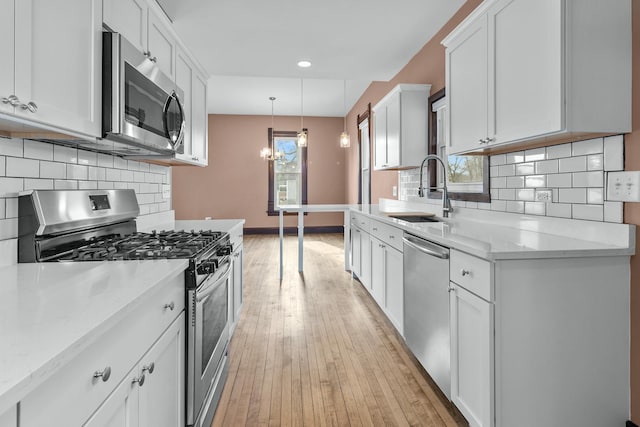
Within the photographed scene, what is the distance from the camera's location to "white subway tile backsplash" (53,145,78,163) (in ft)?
5.73

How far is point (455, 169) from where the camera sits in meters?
3.33

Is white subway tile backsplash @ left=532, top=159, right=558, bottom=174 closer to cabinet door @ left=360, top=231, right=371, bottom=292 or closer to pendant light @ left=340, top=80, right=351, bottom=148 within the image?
cabinet door @ left=360, top=231, right=371, bottom=292

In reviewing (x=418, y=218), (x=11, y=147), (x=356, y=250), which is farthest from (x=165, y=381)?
(x=356, y=250)

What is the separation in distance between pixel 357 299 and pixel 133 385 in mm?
3019

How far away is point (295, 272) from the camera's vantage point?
508 centimetres

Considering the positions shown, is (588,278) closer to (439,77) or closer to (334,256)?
(439,77)

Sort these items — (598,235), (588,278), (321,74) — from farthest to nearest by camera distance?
(321,74) → (598,235) → (588,278)

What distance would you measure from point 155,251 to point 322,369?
4.40 feet

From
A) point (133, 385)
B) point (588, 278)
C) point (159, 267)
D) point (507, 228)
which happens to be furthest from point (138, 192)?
point (588, 278)

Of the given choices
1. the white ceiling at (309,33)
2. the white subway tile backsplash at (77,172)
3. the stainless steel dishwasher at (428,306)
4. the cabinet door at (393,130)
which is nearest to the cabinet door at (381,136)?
the cabinet door at (393,130)

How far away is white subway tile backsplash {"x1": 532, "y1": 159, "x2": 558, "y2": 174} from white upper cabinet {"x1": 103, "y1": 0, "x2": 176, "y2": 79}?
223 cm

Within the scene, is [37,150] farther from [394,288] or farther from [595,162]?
[595,162]

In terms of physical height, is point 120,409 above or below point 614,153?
below

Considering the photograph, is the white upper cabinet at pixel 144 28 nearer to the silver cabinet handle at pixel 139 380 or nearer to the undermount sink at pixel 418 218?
the silver cabinet handle at pixel 139 380
